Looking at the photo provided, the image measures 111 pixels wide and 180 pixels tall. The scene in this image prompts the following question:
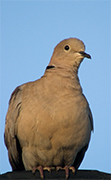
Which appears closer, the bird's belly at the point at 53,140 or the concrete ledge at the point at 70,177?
the concrete ledge at the point at 70,177

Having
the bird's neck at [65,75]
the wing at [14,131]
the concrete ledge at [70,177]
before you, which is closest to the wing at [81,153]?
the bird's neck at [65,75]

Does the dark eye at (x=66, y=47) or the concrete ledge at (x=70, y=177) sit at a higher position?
the dark eye at (x=66, y=47)

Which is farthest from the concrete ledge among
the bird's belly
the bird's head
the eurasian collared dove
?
the bird's head

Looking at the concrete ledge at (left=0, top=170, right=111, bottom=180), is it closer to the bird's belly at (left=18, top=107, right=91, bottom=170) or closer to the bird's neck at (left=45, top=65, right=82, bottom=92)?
the bird's belly at (left=18, top=107, right=91, bottom=170)

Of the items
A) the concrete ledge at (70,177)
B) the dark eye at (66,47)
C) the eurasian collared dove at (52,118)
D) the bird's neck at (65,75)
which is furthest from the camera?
the dark eye at (66,47)

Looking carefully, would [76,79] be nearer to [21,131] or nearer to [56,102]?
[56,102]

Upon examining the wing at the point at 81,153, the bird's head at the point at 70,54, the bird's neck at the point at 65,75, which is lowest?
the wing at the point at 81,153

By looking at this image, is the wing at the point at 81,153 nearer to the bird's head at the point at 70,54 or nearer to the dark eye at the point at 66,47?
the bird's head at the point at 70,54

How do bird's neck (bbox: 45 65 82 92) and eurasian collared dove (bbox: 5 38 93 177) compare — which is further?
bird's neck (bbox: 45 65 82 92)

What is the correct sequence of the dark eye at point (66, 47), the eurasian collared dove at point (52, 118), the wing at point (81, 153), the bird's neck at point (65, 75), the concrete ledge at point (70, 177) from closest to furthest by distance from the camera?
the concrete ledge at point (70, 177) → the eurasian collared dove at point (52, 118) → the bird's neck at point (65, 75) → the wing at point (81, 153) → the dark eye at point (66, 47)
